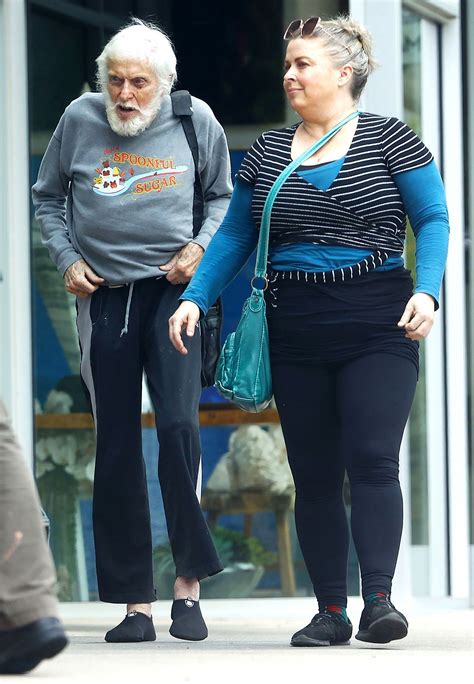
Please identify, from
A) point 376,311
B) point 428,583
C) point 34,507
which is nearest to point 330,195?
point 376,311

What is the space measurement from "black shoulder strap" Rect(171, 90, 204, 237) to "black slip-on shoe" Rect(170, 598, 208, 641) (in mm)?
1128

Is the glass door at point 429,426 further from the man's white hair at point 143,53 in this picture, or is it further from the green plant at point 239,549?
the man's white hair at point 143,53

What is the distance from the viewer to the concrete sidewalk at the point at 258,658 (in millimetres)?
3895

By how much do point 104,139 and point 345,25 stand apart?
2.80 ft

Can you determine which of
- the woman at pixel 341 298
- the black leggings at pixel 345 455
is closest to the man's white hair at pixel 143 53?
the woman at pixel 341 298

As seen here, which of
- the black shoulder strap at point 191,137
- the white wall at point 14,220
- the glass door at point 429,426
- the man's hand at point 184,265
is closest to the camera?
the man's hand at point 184,265

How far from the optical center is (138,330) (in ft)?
16.8

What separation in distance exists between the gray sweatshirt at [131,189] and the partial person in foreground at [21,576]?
1491 millimetres

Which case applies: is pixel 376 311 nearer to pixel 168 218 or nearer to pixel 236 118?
pixel 168 218

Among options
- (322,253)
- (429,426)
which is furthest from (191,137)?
(429,426)

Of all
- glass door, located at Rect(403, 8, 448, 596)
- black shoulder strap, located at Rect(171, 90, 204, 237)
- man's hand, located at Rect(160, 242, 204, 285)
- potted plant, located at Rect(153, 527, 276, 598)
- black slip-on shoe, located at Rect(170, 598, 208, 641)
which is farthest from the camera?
potted plant, located at Rect(153, 527, 276, 598)

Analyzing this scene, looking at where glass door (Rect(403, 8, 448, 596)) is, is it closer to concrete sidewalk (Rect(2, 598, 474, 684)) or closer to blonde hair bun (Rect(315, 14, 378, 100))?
concrete sidewalk (Rect(2, 598, 474, 684))

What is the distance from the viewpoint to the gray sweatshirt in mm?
5148

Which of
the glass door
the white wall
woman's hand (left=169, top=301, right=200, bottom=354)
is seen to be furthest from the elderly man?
the glass door
